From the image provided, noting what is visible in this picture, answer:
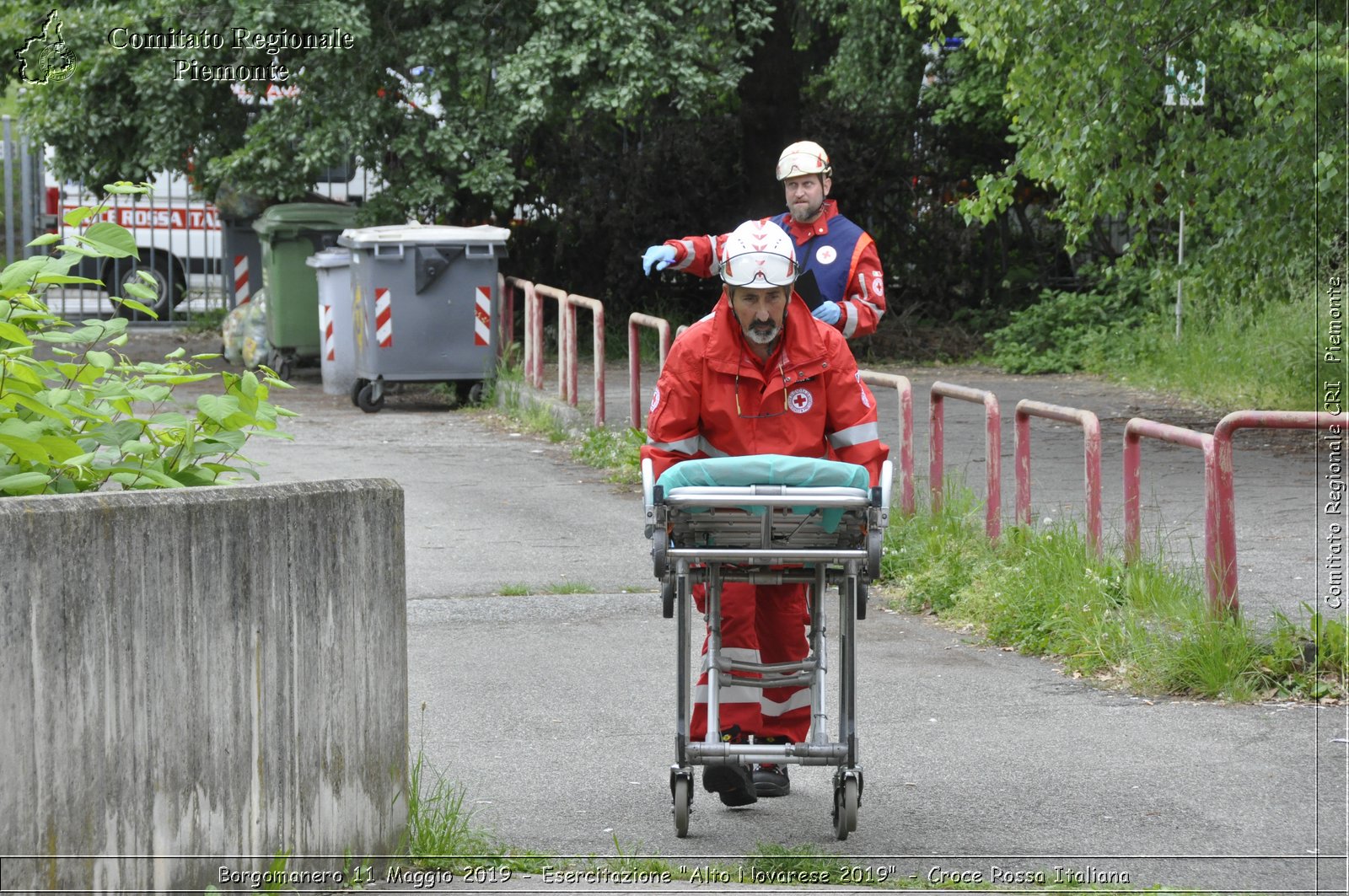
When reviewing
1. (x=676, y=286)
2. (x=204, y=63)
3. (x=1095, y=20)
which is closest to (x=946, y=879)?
(x=1095, y=20)

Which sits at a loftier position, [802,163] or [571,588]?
[802,163]

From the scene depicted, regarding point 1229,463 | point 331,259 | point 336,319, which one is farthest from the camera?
point 336,319

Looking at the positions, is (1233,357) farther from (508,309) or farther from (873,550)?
(873,550)

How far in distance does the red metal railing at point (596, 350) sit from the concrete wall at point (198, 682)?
832 cm

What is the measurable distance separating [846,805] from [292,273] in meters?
12.8

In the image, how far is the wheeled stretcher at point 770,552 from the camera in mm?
4344

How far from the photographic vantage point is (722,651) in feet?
16.0

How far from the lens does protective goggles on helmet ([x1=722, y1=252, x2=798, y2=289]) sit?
15.3 ft

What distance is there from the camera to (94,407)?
416cm

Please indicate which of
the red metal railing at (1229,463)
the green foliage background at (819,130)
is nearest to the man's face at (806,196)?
the red metal railing at (1229,463)

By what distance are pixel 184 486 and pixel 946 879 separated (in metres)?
2.10

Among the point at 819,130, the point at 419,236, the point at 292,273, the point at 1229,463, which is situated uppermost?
the point at 819,130

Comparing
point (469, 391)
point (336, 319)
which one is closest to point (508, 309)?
point (469, 391)

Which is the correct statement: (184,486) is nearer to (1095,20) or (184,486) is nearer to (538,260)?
(1095,20)
